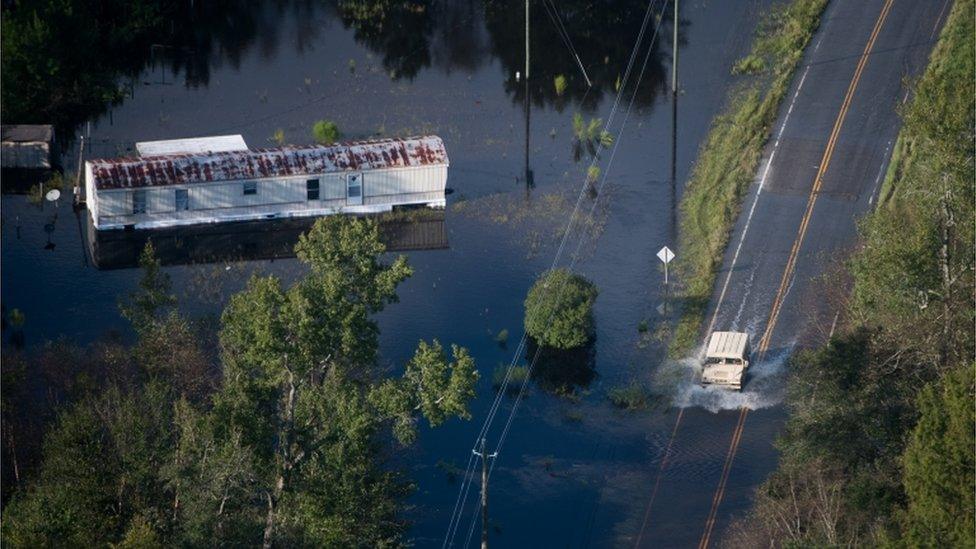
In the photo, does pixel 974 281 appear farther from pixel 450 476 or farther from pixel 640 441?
pixel 450 476

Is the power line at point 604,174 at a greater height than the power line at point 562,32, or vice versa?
the power line at point 562,32

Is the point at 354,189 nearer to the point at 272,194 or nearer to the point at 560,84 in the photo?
the point at 272,194

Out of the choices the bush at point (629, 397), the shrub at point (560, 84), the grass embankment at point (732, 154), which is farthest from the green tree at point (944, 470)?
the shrub at point (560, 84)

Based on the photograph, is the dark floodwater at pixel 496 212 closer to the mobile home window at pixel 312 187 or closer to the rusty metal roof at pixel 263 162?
the rusty metal roof at pixel 263 162

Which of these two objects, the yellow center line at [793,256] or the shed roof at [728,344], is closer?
the yellow center line at [793,256]

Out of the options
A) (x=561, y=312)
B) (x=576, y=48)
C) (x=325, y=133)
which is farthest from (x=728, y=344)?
(x=576, y=48)

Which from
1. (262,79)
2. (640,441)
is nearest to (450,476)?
(640,441)
